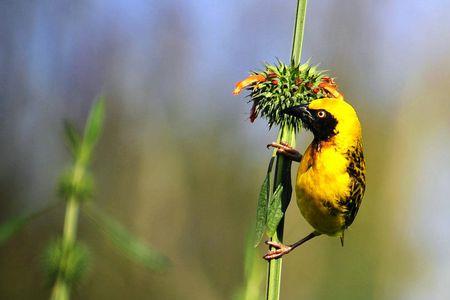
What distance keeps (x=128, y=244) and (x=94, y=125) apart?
2.5 inches

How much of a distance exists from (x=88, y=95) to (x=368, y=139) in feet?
8.56

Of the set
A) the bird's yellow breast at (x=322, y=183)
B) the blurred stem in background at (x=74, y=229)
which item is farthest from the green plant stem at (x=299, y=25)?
the blurred stem in background at (x=74, y=229)

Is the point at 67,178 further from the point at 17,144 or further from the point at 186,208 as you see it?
the point at 186,208

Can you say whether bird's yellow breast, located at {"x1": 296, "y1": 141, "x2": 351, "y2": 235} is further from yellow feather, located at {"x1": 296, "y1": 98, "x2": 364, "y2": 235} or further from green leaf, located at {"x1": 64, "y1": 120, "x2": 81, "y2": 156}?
green leaf, located at {"x1": 64, "y1": 120, "x2": 81, "y2": 156}

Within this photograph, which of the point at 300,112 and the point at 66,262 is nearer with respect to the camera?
the point at 66,262

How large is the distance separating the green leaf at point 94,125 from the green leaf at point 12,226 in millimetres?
52

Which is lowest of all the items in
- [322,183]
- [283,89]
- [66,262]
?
[66,262]

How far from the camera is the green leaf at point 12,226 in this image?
0.37 m

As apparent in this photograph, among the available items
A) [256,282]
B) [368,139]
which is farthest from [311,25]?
[256,282]

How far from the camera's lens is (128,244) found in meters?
0.37

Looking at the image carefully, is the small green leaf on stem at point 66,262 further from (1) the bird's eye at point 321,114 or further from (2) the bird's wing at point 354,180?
(2) the bird's wing at point 354,180

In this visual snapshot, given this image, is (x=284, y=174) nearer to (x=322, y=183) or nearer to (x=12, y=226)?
(x=322, y=183)

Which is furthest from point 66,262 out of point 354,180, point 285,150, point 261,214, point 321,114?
point 354,180

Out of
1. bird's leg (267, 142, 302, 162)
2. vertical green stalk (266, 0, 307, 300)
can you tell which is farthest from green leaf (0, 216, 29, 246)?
bird's leg (267, 142, 302, 162)
